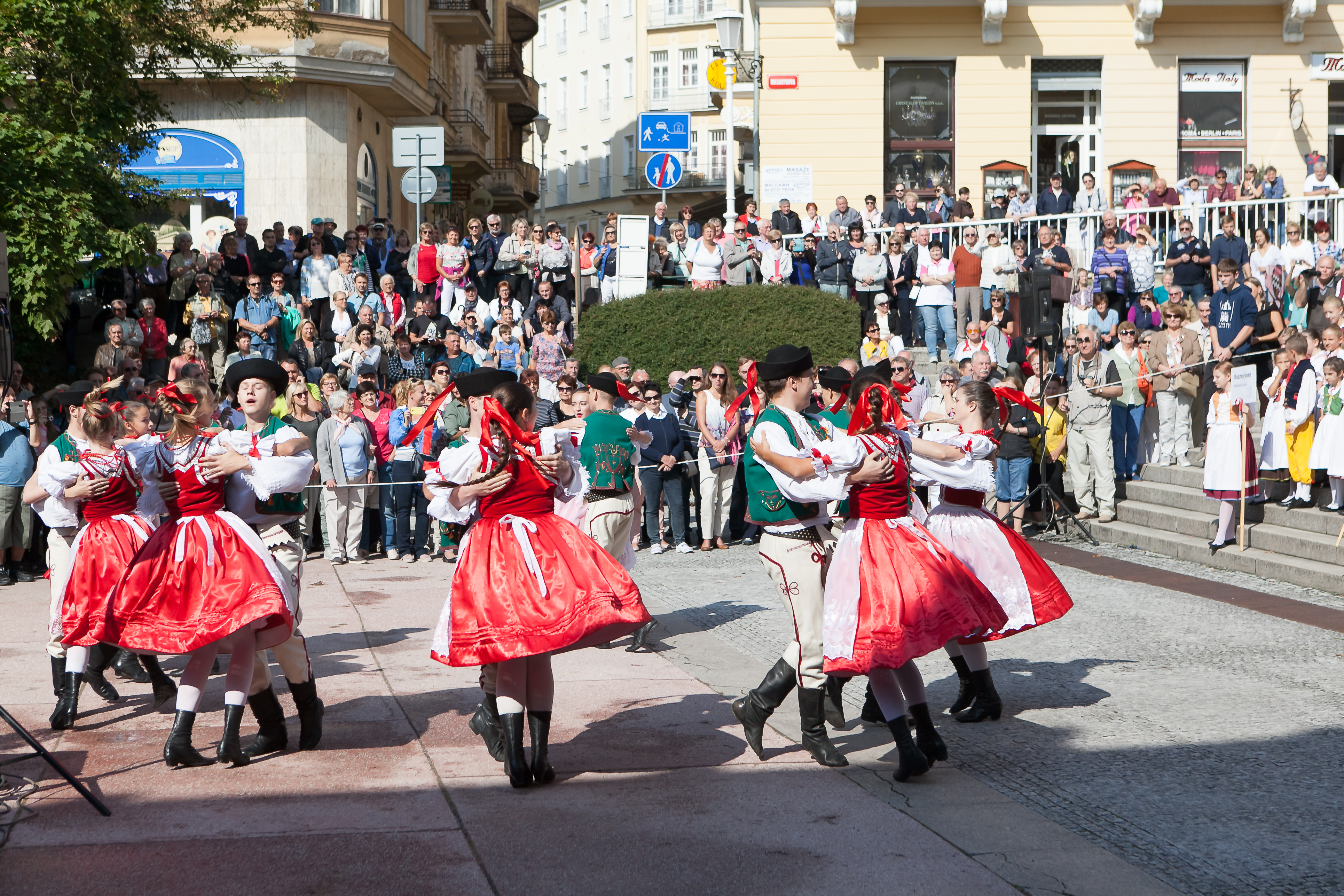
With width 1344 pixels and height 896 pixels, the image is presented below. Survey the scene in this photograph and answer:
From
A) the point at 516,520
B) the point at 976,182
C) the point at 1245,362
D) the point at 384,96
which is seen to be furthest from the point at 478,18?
the point at 516,520

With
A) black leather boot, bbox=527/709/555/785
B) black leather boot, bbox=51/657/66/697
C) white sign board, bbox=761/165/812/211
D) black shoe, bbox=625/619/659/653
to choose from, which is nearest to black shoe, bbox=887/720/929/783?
black leather boot, bbox=527/709/555/785

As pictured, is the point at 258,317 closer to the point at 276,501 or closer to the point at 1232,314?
the point at 276,501

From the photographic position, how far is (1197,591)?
11086 mm

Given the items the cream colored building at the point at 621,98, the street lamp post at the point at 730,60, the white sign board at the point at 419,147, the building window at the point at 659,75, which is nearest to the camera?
the white sign board at the point at 419,147

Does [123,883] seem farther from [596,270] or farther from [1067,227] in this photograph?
[1067,227]

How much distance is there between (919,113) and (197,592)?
2112cm

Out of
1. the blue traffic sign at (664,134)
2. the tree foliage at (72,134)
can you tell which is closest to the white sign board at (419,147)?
the tree foliage at (72,134)

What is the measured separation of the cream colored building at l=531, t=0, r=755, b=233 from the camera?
193 feet

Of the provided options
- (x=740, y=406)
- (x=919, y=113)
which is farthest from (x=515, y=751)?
(x=919, y=113)

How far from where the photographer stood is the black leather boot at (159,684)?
7617 mm

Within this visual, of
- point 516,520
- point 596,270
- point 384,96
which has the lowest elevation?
point 516,520

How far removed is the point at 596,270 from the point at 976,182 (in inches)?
327

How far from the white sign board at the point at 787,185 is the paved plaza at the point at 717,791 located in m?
16.2

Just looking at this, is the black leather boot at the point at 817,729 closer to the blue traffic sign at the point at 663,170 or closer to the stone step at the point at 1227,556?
the stone step at the point at 1227,556
